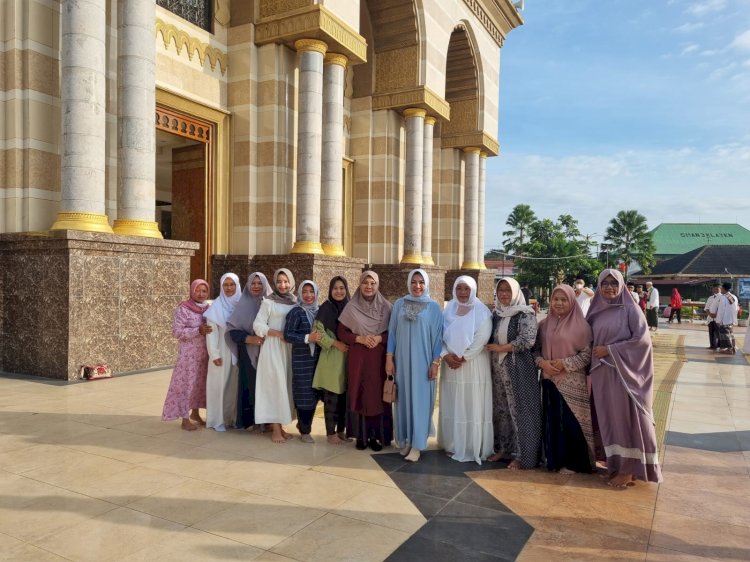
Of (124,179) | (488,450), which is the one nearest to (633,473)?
(488,450)

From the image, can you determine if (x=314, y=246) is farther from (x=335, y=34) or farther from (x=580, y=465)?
(x=580, y=465)

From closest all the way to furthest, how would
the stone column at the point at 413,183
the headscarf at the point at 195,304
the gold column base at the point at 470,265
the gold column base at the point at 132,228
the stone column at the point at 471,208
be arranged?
the headscarf at the point at 195,304
the gold column base at the point at 132,228
the stone column at the point at 413,183
the stone column at the point at 471,208
the gold column base at the point at 470,265

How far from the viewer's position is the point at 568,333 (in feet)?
13.4

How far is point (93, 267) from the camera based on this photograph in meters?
6.97

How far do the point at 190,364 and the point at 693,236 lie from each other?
6637 centimetres

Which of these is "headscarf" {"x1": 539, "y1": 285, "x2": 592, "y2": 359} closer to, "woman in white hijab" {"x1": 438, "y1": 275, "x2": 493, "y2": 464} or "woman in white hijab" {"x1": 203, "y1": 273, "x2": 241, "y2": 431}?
"woman in white hijab" {"x1": 438, "y1": 275, "x2": 493, "y2": 464}

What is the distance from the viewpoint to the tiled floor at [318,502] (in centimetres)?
281

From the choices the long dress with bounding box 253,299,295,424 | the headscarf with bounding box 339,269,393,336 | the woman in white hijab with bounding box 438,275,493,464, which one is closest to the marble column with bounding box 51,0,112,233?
the long dress with bounding box 253,299,295,424

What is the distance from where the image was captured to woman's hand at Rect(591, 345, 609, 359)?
3.94 m

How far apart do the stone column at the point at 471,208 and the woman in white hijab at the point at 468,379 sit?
14761 mm

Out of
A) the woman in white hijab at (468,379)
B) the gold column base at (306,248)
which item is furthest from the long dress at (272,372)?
the gold column base at (306,248)

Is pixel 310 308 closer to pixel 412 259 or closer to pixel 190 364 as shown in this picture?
pixel 190 364

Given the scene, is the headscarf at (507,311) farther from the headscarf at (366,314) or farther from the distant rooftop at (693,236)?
the distant rooftop at (693,236)

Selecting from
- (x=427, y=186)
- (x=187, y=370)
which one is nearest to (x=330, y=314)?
(x=187, y=370)
